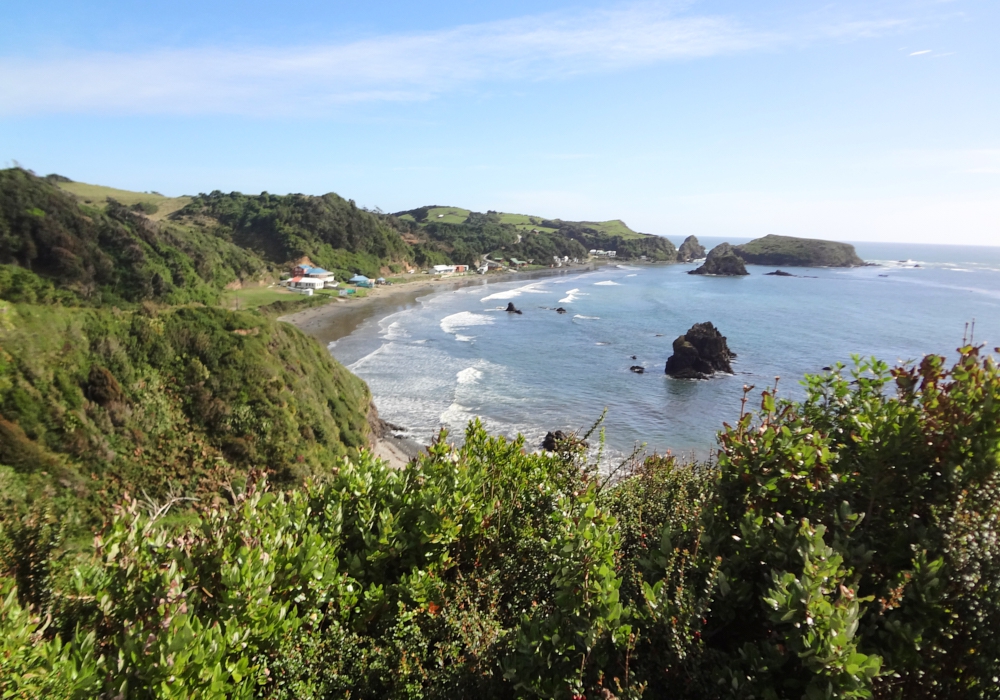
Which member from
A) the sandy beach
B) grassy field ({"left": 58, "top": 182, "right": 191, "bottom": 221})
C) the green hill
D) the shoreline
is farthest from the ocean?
grassy field ({"left": 58, "top": 182, "right": 191, "bottom": 221})

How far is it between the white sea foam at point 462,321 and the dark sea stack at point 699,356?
23.8 meters

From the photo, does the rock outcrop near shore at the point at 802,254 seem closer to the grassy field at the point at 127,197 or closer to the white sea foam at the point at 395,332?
the white sea foam at the point at 395,332

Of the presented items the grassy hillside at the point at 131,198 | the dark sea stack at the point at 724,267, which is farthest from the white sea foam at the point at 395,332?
the dark sea stack at the point at 724,267

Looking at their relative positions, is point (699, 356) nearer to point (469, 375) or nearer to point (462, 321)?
point (469, 375)

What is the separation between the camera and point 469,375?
43.1 meters

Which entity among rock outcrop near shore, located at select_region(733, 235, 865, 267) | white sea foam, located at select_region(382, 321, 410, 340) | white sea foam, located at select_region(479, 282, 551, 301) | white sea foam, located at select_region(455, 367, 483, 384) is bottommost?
white sea foam, located at select_region(455, 367, 483, 384)

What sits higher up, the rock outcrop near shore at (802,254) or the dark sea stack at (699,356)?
the rock outcrop near shore at (802,254)

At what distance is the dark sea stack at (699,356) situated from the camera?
148ft

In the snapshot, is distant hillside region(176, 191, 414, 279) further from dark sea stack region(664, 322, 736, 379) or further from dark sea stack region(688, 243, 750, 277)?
dark sea stack region(688, 243, 750, 277)

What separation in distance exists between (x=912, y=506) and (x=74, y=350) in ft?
70.6

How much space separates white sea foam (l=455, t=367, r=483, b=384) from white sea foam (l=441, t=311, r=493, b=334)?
15659 mm

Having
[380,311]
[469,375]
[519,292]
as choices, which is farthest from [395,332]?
[519,292]

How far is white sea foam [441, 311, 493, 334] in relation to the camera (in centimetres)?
6206

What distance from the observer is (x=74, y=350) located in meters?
17.8
